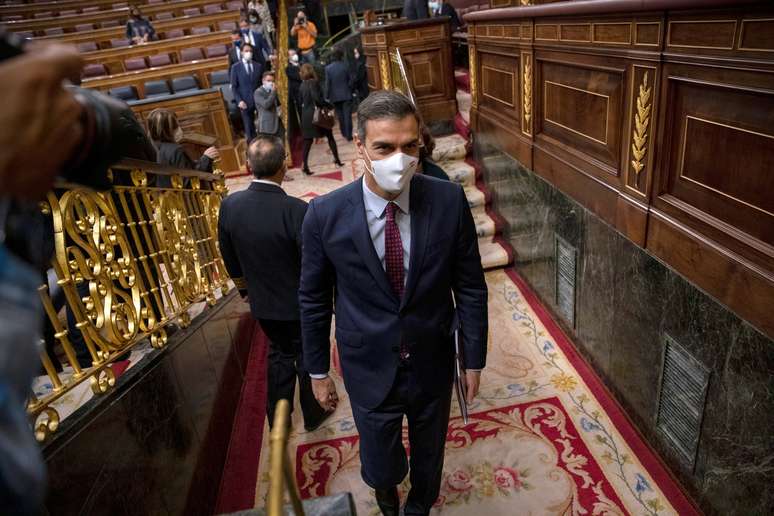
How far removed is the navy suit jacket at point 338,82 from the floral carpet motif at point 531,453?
5.40 m

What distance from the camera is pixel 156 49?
30.7 feet

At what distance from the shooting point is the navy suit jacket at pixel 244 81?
735cm

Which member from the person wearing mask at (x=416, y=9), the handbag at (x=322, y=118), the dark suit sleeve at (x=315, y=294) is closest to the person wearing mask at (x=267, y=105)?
the handbag at (x=322, y=118)

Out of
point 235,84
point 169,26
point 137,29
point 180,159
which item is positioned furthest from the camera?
point 169,26

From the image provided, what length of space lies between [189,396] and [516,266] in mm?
2824

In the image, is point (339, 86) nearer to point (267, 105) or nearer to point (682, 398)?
point (267, 105)

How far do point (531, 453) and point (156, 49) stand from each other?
9.80 metres

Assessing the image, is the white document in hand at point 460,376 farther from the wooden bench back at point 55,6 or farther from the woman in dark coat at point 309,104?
the wooden bench back at point 55,6

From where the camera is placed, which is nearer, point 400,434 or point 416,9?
point 400,434

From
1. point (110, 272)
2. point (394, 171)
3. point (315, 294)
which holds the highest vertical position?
point (394, 171)

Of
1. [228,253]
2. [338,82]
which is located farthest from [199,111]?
[228,253]

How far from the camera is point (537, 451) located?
8.09 ft

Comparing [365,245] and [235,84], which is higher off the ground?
[235,84]

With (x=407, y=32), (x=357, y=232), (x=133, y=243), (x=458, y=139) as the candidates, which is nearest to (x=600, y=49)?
(x=357, y=232)
